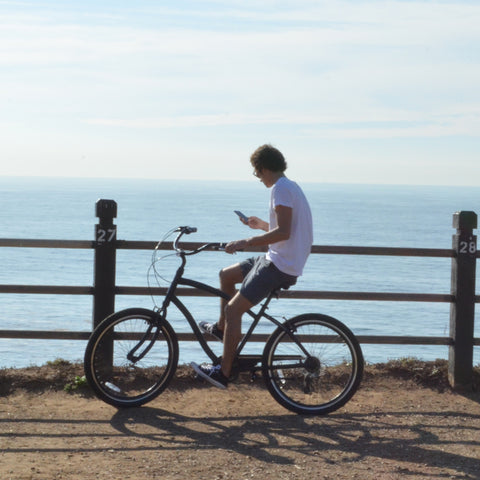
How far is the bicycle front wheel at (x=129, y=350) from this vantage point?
6723 mm

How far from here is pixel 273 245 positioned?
6.59 m

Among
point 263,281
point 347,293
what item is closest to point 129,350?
point 263,281

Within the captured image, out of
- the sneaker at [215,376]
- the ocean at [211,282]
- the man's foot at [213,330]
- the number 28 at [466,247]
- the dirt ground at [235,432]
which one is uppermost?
the number 28 at [466,247]

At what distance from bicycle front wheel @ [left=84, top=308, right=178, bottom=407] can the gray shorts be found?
0.77 metres

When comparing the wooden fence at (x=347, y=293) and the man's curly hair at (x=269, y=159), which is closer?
the man's curly hair at (x=269, y=159)

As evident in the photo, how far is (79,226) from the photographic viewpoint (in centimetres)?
8144

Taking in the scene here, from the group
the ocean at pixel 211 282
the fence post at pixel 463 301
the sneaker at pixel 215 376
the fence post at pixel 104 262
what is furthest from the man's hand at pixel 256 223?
the ocean at pixel 211 282

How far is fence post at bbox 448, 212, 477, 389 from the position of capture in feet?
25.6

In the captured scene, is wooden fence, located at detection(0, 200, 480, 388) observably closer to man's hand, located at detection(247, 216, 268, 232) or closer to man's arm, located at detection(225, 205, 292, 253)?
man's hand, located at detection(247, 216, 268, 232)

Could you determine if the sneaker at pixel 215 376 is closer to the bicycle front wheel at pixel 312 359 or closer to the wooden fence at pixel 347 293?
the bicycle front wheel at pixel 312 359

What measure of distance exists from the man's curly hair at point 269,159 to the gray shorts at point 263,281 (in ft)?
2.39

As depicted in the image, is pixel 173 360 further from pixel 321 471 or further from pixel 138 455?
pixel 321 471

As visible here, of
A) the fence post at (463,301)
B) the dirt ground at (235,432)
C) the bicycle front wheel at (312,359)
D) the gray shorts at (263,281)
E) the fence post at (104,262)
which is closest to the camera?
the dirt ground at (235,432)

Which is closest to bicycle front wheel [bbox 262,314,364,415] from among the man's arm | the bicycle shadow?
the bicycle shadow
